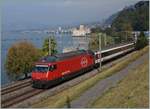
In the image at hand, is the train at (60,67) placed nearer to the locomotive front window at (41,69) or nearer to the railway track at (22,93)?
the locomotive front window at (41,69)

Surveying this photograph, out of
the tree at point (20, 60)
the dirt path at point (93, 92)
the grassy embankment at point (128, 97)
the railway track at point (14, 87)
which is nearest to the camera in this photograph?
the grassy embankment at point (128, 97)

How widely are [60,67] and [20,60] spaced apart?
34921 millimetres

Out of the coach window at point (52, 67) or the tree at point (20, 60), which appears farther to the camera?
the tree at point (20, 60)

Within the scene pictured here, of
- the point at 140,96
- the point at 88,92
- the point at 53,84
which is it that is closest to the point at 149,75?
the point at 88,92

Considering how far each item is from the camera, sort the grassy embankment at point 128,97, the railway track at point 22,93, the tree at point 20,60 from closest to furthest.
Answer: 1. the grassy embankment at point 128,97
2. the railway track at point 22,93
3. the tree at point 20,60

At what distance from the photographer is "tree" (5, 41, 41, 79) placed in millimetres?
67363

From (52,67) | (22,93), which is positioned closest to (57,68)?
(52,67)

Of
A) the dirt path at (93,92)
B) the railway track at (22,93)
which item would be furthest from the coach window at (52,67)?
the dirt path at (93,92)

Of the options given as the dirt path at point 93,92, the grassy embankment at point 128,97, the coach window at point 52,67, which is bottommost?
the dirt path at point 93,92

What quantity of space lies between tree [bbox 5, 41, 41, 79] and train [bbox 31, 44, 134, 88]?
2474 cm

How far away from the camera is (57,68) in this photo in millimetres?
33531

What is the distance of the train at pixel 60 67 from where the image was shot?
106ft

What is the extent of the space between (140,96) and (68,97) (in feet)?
19.1

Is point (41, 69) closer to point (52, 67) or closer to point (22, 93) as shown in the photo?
point (52, 67)
